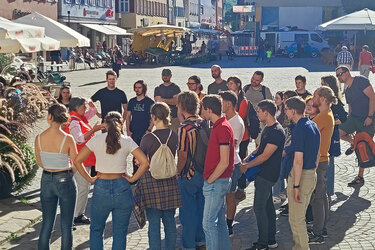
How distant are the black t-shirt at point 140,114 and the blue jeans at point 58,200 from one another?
10.9 ft

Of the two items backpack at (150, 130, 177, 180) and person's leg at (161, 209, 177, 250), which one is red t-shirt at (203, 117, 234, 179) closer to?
backpack at (150, 130, 177, 180)

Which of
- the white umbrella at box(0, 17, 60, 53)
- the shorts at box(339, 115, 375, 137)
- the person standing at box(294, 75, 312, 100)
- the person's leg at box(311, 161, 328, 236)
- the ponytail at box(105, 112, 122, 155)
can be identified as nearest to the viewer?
the ponytail at box(105, 112, 122, 155)

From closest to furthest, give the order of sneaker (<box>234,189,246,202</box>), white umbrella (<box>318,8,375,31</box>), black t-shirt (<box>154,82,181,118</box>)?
1. sneaker (<box>234,189,246,202</box>)
2. black t-shirt (<box>154,82,181,118</box>)
3. white umbrella (<box>318,8,375,31</box>)

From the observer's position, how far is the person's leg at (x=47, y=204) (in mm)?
6262

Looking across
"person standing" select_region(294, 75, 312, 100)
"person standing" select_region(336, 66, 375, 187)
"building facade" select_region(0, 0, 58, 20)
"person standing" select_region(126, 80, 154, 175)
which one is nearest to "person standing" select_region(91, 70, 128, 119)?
"person standing" select_region(126, 80, 154, 175)

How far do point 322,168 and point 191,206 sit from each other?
1639mm

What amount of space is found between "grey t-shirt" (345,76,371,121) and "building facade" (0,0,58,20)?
3223cm

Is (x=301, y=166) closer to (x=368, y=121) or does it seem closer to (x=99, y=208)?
(x=99, y=208)

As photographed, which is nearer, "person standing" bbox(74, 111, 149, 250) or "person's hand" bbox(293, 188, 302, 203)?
"person standing" bbox(74, 111, 149, 250)

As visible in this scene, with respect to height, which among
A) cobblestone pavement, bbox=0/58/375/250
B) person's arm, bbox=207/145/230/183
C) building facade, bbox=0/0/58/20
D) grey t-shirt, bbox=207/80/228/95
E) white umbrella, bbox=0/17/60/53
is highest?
building facade, bbox=0/0/58/20

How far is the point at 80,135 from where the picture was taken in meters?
7.79

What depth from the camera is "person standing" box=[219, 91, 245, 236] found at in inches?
278

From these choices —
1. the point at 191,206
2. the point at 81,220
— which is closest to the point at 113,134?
the point at 191,206

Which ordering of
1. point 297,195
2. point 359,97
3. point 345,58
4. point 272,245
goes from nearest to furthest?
point 297,195 → point 272,245 → point 359,97 → point 345,58
